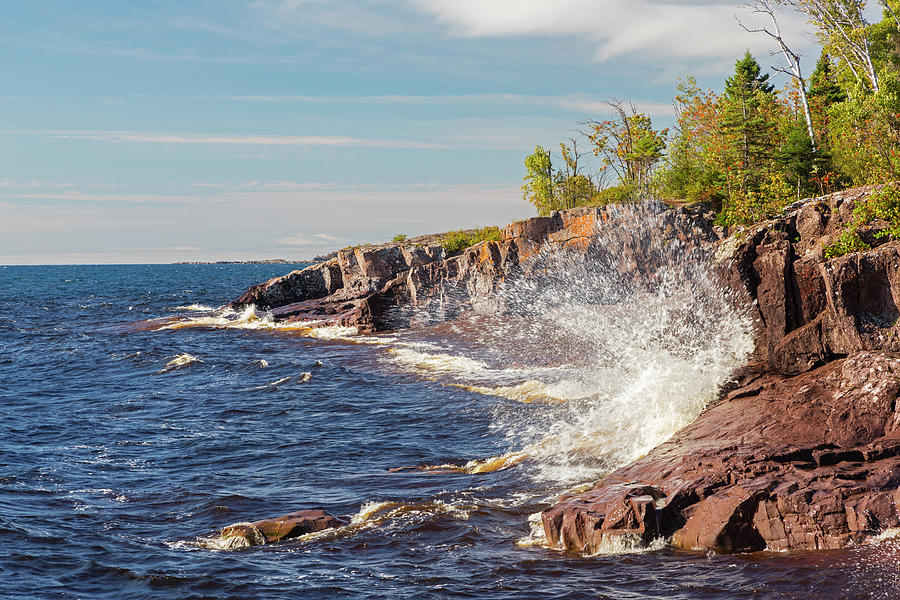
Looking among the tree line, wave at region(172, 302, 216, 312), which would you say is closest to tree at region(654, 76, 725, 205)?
the tree line

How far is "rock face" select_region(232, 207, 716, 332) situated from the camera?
130 feet

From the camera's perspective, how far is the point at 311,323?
45250mm

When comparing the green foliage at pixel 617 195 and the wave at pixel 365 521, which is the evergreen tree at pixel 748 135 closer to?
the green foliage at pixel 617 195

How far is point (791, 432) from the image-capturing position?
37.9ft

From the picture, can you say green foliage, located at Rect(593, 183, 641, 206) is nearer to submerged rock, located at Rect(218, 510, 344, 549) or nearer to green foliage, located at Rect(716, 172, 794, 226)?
green foliage, located at Rect(716, 172, 794, 226)

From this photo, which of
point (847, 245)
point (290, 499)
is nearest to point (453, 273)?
point (290, 499)

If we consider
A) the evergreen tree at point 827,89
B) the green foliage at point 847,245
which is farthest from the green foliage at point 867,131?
the green foliage at point 847,245

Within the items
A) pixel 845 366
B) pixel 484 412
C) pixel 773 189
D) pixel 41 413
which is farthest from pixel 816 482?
pixel 41 413

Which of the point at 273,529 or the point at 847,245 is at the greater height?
the point at 847,245

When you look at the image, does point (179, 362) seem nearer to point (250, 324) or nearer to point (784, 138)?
point (250, 324)

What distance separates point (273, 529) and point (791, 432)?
873 centimetres

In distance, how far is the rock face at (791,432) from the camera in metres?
9.65

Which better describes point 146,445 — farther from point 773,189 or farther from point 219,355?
point 773,189

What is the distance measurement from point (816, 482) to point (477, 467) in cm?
728
